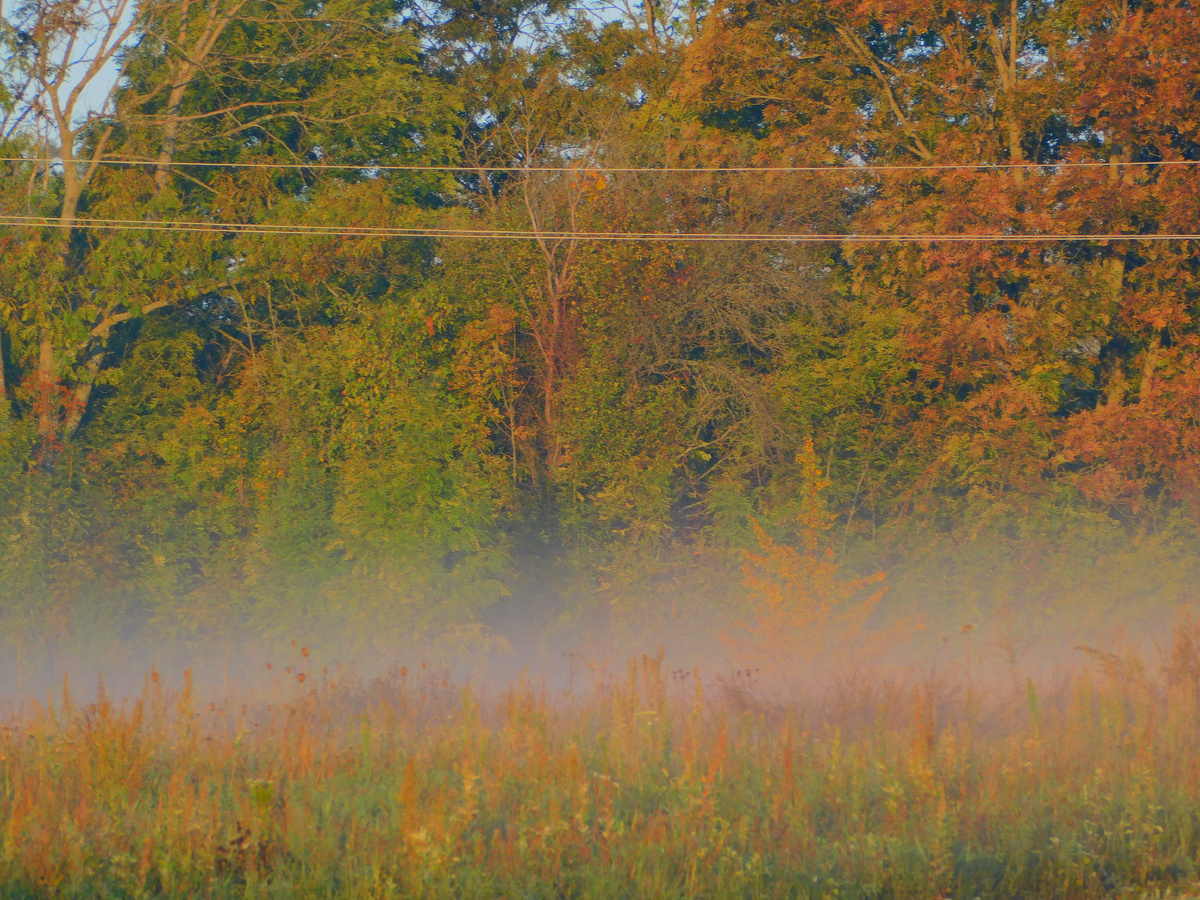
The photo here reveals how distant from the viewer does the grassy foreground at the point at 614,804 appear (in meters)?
5.00

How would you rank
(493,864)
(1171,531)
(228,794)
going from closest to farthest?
1. (493,864)
2. (228,794)
3. (1171,531)

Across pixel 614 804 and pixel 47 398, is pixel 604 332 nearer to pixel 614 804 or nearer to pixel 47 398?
pixel 47 398

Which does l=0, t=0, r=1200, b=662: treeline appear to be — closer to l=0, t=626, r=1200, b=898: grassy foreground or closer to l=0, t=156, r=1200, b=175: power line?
l=0, t=156, r=1200, b=175: power line

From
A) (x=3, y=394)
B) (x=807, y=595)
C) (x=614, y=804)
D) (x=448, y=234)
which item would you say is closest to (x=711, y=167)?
(x=448, y=234)

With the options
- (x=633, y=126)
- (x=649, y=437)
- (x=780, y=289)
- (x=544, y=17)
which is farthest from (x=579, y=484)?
(x=544, y=17)

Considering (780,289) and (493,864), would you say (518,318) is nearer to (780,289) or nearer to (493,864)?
(780,289)

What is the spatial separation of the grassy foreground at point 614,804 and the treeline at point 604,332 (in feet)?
27.4

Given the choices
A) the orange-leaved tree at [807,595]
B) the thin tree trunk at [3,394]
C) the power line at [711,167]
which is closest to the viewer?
the orange-leaved tree at [807,595]

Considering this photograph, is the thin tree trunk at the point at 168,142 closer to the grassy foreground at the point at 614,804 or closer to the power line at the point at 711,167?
the power line at the point at 711,167

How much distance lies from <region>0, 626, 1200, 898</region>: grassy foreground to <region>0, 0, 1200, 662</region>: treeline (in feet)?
27.4

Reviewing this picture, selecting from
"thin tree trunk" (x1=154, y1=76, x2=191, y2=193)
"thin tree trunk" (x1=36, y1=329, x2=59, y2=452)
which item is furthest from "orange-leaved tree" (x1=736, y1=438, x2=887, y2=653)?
"thin tree trunk" (x1=154, y1=76, x2=191, y2=193)

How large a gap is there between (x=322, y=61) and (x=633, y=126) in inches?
220

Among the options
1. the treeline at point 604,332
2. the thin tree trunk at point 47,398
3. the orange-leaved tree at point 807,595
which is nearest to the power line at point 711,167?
the treeline at point 604,332

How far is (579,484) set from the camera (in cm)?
1759
